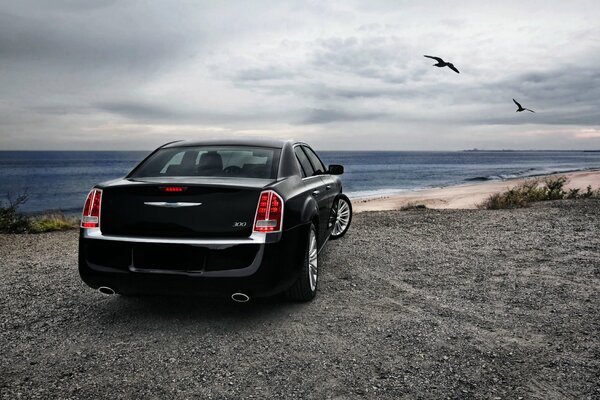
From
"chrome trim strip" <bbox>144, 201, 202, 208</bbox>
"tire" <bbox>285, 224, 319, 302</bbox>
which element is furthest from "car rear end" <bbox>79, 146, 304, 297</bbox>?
"tire" <bbox>285, 224, 319, 302</bbox>

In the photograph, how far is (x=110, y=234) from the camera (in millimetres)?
3852

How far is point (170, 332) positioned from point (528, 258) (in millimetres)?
5071

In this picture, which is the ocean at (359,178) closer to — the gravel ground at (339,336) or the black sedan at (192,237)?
the gravel ground at (339,336)

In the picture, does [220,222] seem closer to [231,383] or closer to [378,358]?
[231,383]

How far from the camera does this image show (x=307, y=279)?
178 inches

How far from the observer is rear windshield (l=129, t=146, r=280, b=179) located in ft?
14.6

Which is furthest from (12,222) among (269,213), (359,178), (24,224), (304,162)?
(359,178)

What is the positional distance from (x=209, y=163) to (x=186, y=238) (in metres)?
1.10

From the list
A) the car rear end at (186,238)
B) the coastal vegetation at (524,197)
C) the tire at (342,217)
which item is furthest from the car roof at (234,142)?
the coastal vegetation at (524,197)

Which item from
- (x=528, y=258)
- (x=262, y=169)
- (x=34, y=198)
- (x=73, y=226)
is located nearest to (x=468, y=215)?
(x=528, y=258)

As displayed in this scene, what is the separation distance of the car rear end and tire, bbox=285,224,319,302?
48 centimetres

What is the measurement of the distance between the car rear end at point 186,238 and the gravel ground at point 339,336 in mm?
488

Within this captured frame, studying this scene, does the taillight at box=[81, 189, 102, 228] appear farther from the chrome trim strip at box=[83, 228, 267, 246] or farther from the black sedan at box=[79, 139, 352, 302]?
the chrome trim strip at box=[83, 228, 267, 246]

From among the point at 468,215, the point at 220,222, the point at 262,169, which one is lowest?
the point at 468,215
